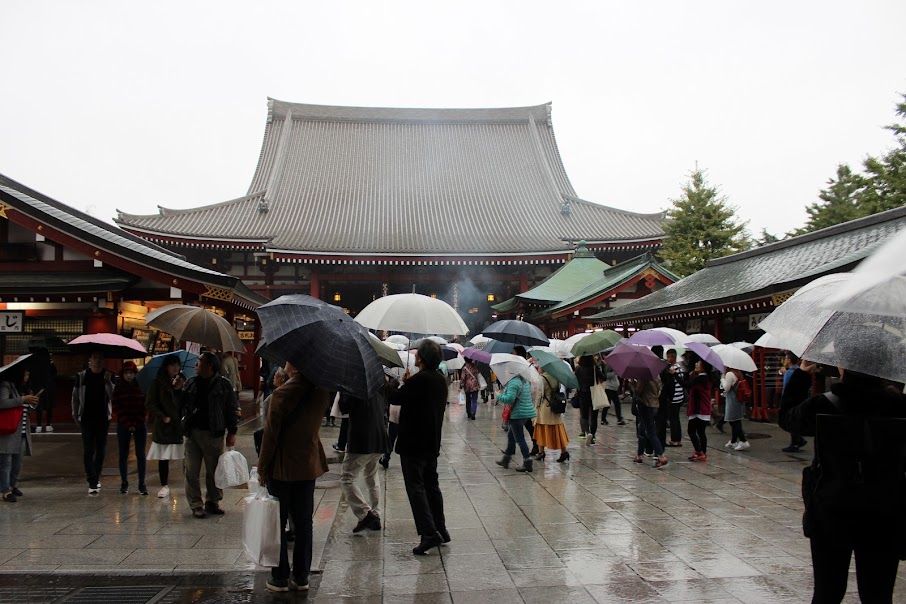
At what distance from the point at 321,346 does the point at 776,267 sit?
13.6 meters

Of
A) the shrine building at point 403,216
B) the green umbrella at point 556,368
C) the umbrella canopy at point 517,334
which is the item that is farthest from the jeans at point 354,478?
the shrine building at point 403,216

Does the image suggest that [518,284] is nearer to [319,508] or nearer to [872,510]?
[319,508]

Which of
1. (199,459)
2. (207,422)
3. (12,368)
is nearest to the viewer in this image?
(207,422)

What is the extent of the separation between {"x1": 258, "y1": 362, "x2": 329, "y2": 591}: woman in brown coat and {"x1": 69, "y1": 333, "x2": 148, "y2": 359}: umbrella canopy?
4.28 meters

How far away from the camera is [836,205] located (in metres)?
36.4

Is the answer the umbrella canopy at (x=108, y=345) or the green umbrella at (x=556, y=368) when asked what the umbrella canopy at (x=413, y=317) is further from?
the umbrella canopy at (x=108, y=345)

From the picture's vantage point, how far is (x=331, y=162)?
36406 mm

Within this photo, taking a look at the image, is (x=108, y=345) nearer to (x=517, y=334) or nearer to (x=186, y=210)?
(x=517, y=334)

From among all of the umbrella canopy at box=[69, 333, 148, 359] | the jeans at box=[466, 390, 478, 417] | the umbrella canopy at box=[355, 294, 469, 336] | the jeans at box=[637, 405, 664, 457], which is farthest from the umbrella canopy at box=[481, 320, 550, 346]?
the jeans at box=[466, 390, 478, 417]

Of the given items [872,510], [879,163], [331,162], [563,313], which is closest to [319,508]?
[872,510]

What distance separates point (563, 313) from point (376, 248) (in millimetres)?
8245

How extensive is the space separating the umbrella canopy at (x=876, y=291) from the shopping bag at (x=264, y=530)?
147 inches

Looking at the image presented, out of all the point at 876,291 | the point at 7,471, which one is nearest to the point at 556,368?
the point at 876,291

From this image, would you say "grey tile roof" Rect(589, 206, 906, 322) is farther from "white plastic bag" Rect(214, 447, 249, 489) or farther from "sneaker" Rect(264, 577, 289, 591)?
"sneaker" Rect(264, 577, 289, 591)
